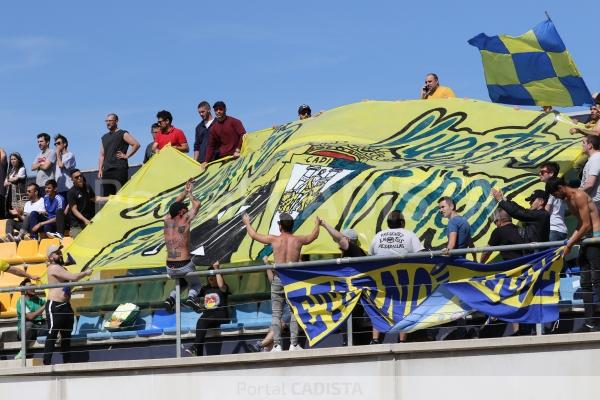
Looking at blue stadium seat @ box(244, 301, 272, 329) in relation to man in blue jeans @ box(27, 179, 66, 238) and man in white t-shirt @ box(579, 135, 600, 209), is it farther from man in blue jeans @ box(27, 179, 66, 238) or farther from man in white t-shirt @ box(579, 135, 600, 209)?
man in blue jeans @ box(27, 179, 66, 238)

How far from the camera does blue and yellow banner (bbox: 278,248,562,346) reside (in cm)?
1417

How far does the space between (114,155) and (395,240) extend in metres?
9.08

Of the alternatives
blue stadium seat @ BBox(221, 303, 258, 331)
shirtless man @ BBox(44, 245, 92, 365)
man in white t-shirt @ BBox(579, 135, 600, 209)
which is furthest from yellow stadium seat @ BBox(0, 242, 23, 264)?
man in white t-shirt @ BBox(579, 135, 600, 209)

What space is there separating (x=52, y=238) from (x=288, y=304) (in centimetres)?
799

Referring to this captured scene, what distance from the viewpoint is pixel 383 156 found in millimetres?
18172

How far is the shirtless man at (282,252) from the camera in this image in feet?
51.2

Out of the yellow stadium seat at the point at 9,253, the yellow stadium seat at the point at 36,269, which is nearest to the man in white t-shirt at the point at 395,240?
the yellow stadium seat at the point at 36,269

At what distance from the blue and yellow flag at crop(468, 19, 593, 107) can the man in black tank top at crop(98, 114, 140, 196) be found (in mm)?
6818

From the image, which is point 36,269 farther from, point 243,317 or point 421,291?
point 421,291

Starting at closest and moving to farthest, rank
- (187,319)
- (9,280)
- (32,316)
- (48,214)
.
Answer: (187,319) < (32,316) < (9,280) < (48,214)

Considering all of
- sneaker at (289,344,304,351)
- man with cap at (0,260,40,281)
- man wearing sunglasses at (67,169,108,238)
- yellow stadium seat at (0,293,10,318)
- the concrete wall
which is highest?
man wearing sunglasses at (67,169,108,238)

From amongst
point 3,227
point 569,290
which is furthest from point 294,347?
point 3,227

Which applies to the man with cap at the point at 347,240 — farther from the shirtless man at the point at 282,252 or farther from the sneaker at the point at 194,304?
the sneaker at the point at 194,304

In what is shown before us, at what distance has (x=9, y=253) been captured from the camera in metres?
22.8
